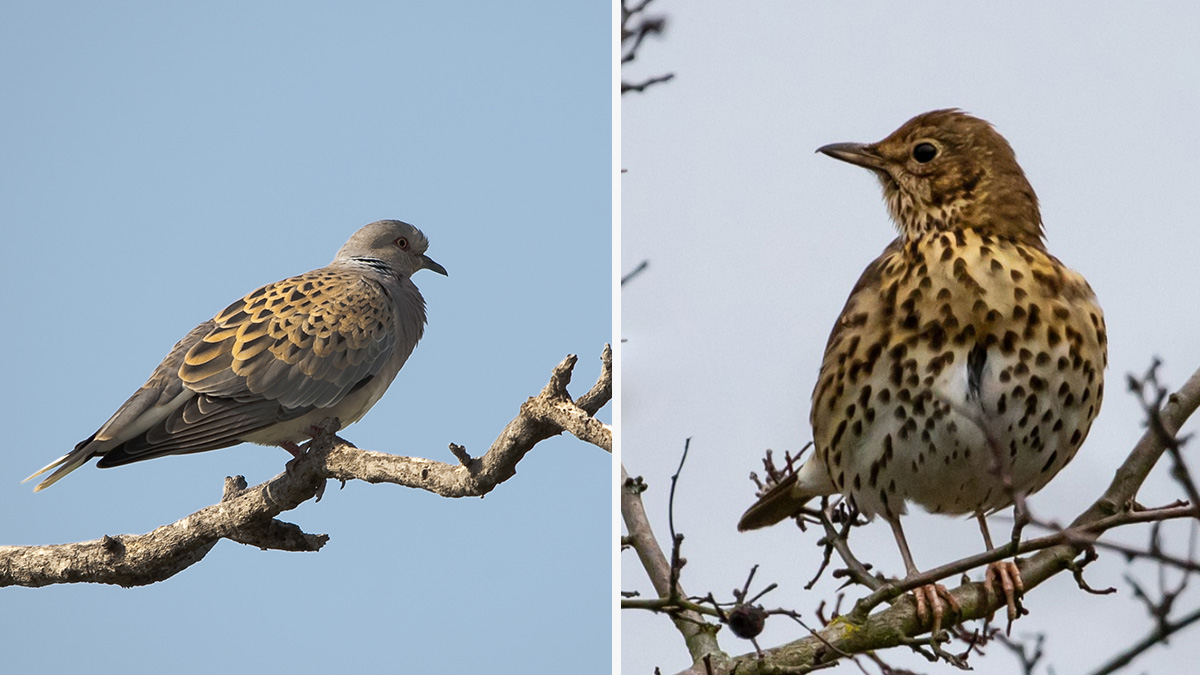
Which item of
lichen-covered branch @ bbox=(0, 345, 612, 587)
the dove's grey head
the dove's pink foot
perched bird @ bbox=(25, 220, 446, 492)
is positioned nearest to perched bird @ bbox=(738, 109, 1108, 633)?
lichen-covered branch @ bbox=(0, 345, 612, 587)

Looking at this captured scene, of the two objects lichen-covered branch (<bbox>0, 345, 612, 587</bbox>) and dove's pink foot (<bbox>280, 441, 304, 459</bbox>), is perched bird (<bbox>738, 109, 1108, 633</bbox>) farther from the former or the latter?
dove's pink foot (<bbox>280, 441, 304, 459</bbox>)

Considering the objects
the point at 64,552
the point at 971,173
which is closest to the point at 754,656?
the point at 971,173

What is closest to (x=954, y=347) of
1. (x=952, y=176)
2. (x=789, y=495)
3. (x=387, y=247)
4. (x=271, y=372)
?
(x=952, y=176)

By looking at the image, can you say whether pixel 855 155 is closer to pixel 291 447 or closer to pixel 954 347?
pixel 954 347

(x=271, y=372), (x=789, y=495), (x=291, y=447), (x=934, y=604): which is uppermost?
(x=271, y=372)

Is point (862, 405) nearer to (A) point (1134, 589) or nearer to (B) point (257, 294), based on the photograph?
(A) point (1134, 589)

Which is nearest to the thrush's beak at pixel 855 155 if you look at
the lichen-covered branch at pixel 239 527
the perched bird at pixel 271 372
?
the lichen-covered branch at pixel 239 527

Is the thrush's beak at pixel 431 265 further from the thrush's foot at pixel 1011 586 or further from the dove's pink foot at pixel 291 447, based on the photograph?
the thrush's foot at pixel 1011 586

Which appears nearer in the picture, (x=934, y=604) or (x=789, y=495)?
(x=934, y=604)
